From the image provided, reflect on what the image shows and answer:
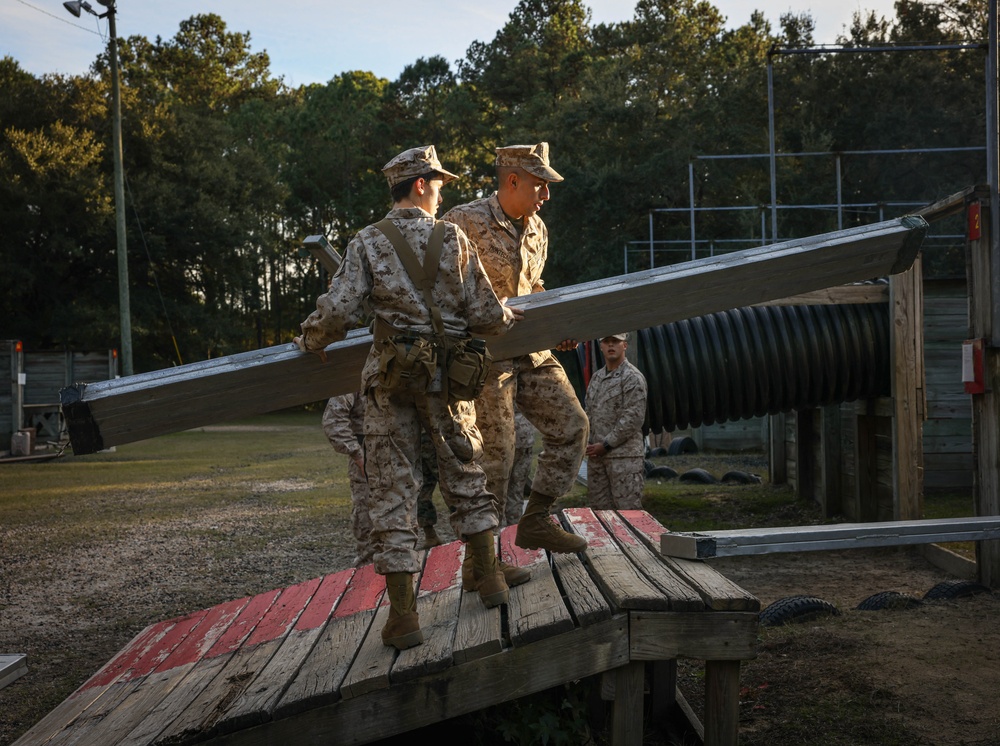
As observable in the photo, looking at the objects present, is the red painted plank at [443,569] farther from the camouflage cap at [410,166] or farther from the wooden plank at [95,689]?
the camouflage cap at [410,166]

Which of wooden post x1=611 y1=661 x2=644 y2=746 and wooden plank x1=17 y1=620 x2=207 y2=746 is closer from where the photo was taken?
wooden post x1=611 y1=661 x2=644 y2=746

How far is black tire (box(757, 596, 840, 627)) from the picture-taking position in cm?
616

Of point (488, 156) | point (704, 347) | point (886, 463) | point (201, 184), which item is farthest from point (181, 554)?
point (488, 156)

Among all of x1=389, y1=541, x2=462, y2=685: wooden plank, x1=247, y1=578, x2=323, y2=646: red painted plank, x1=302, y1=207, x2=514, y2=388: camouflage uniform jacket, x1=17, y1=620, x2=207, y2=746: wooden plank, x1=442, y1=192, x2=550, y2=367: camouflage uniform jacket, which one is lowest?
x1=17, y1=620, x2=207, y2=746: wooden plank

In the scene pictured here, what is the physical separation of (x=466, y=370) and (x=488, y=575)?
85cm

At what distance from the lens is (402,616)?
379cm

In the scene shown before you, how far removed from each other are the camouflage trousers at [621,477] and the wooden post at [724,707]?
13.3 feet

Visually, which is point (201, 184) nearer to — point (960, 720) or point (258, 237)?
point (258, 237)

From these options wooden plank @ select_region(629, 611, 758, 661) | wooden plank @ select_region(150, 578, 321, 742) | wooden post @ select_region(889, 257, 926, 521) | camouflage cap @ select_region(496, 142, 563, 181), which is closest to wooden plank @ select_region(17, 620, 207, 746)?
wooden plank @ select_region(150, 578, 321, 742)

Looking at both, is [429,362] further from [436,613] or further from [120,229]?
[120,229]

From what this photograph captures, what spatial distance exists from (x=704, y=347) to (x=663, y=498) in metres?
3.06

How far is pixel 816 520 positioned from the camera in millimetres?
10258

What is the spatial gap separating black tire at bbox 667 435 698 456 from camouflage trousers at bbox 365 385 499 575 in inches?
575

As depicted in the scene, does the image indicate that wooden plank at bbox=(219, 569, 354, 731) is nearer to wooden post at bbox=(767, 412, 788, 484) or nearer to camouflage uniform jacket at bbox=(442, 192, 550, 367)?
camouflage uniform jacket at bbox=(442, 192, 550, 367)
